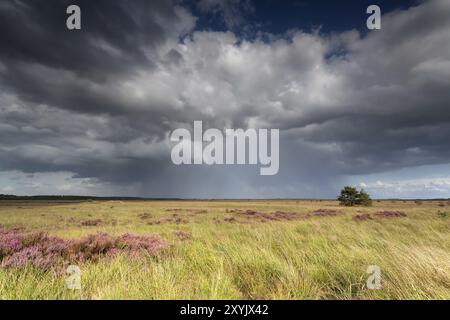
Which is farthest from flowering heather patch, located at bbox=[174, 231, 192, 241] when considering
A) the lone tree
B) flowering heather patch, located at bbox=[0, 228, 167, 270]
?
the lone tree

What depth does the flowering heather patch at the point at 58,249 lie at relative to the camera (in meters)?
5.58

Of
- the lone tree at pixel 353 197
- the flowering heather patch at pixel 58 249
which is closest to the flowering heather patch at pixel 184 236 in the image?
the flowering heather patch at pixel 58 249

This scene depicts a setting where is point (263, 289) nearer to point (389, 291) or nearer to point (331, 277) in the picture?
point (331, 277)

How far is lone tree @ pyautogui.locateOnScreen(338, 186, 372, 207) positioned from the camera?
212ft

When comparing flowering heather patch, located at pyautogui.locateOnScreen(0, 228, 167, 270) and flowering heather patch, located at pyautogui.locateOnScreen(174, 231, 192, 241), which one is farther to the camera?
flowering heather patch, located at pyautogui.locateOnScreen(174, 231, 192, 241)

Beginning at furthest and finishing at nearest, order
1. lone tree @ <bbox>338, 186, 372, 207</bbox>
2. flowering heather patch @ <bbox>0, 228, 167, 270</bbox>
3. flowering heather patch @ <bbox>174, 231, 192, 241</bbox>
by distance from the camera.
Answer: lone tree @ <bbox>338, 186, 372, 207</bbox> < flowering heather patch @ <bbox>174, 231, 192, 241</bbox> < flowering heather patch @ <bbox>0, 228, 167, 270</bbox>

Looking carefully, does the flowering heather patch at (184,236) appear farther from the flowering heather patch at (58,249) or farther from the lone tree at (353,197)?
the lone tree at (353,197)

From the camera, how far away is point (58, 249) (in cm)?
653

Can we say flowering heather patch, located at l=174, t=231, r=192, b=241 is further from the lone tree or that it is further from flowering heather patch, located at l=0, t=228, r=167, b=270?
the lone tree

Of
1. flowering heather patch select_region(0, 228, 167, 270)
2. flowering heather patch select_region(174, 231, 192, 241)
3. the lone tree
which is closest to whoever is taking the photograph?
flowering heather patch select_region(0, 228, 167, 270)

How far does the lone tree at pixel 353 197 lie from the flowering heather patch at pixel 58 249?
66.9 metres

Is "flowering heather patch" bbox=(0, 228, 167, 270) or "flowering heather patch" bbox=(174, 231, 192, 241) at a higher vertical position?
"flowering heather patch" bbox=(0, 228, 167, 270)

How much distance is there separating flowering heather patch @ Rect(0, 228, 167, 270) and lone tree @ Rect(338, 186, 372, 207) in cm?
6687

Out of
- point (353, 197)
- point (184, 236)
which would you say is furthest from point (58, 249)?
point (353, 197)
